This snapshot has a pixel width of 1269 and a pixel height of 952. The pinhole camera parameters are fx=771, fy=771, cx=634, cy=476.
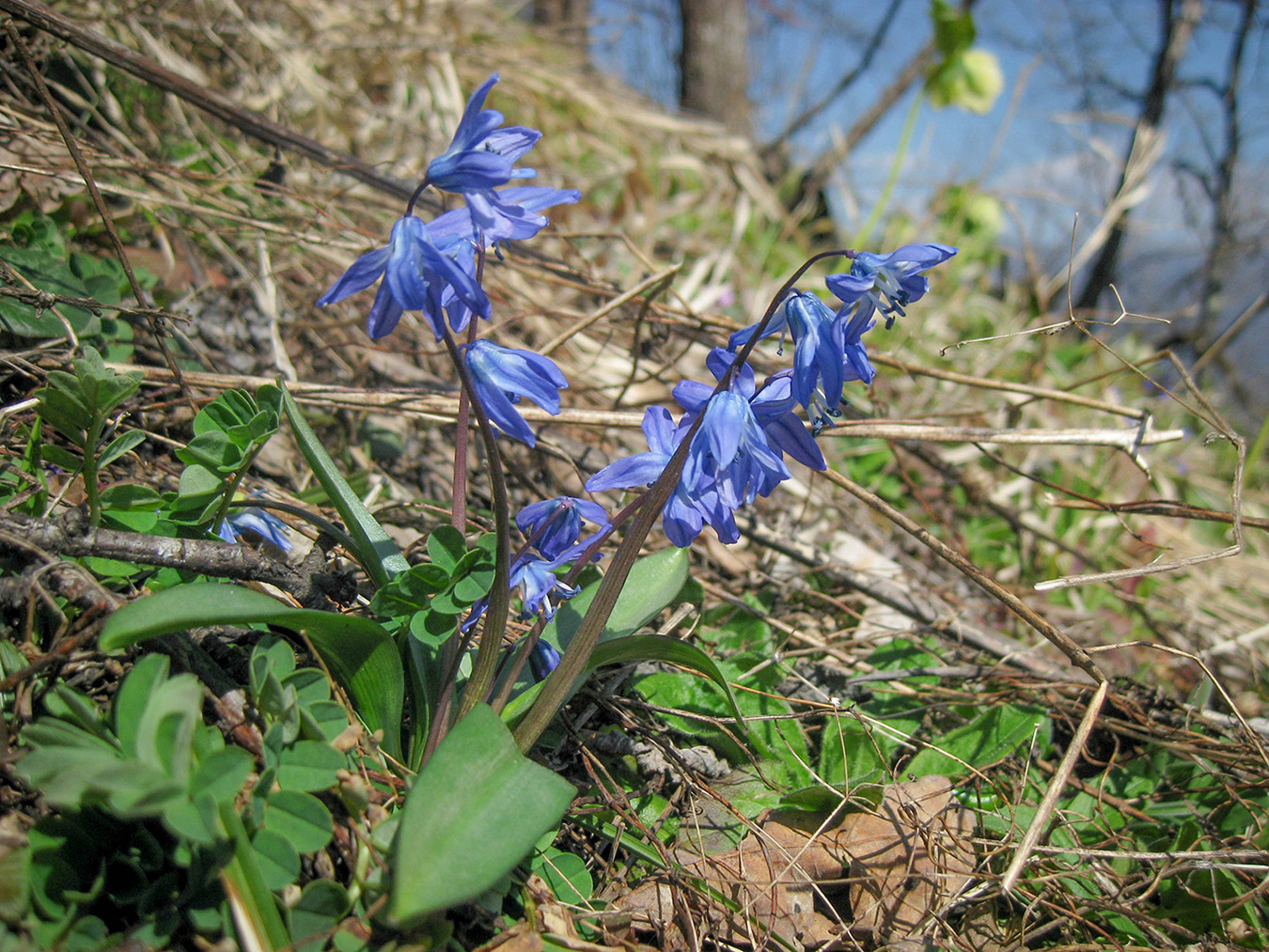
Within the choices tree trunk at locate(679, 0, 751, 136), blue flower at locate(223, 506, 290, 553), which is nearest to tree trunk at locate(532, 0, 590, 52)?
tree trunk at locate(679, 0, 751, 136)

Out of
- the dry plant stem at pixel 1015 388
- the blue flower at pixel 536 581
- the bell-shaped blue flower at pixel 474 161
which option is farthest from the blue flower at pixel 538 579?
the dry plant stem at pixel 1015 388

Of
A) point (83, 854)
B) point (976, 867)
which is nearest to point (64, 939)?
point (83, 854)

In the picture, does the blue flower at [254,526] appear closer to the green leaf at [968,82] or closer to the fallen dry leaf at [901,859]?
the fallen dry leaf at [901,859]

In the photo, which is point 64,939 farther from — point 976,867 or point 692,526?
point 976,867

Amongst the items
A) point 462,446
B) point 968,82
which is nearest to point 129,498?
point 462,446

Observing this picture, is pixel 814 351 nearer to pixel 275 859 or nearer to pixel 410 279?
pixel 410 279

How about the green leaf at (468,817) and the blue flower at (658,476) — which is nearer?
the green leaf at (468,817)
